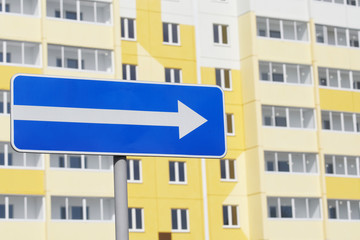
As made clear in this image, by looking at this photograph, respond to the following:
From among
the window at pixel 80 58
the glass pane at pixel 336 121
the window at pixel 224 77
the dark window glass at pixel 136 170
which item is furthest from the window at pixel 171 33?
the glass pane at pixel 336 121

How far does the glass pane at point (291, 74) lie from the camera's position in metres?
54.6

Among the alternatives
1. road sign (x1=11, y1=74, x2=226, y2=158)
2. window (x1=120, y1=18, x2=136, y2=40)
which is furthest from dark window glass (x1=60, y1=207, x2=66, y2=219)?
road sign (x1=11, y1=74, x2=226, y2=158)

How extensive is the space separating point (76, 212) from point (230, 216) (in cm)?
985

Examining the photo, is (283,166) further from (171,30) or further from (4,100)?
(4,100)

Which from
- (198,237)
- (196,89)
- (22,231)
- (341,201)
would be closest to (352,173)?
(341,201)

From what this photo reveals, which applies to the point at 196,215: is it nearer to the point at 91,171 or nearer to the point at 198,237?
the point at 198,237

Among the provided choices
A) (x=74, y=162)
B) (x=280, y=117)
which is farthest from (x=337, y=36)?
(x=74, y=162)

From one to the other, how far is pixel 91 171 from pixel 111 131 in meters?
41.8

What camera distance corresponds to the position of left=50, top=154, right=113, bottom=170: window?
46.2 m

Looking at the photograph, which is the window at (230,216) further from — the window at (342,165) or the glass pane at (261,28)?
the glass pane at (261,28)

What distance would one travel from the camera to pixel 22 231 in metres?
43.8

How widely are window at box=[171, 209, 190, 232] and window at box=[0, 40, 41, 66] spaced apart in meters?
11.6

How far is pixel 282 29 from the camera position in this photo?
5428 cm

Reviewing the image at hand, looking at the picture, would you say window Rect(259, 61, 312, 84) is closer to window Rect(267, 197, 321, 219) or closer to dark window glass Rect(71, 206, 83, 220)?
window Rect(267, 197, 321, 219)
